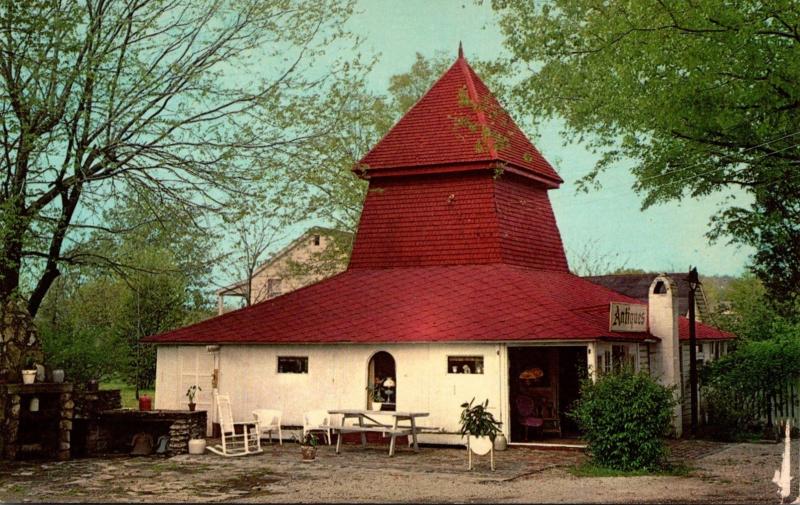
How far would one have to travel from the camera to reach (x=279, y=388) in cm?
2073

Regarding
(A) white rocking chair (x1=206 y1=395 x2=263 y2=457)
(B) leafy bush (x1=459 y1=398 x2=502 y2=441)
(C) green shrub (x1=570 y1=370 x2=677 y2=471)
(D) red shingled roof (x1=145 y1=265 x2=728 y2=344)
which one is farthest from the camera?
(D) red shingled roof (x1=145 y1=265 x2=728 y2=344)

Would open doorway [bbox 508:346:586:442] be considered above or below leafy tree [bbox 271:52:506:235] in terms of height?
below

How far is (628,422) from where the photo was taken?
49.8 feet

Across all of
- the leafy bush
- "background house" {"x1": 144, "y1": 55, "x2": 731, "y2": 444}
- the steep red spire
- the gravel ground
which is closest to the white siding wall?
"background house" {"x1": 144, "y1": 55, "x2": 731, "y2": 444}

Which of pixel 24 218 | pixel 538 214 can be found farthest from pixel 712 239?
pixel 24 218

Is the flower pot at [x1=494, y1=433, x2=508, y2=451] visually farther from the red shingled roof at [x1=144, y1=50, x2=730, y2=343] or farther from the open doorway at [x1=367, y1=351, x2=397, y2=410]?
the open doorway at [x1=367, y1=351, x2=397, y2=410]

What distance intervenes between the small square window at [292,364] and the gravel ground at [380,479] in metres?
2.54

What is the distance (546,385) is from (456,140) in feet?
21.2

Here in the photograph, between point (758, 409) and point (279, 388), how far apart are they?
10.9m

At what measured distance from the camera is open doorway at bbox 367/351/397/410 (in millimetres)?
19938

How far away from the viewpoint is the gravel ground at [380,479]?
12680 millimetres

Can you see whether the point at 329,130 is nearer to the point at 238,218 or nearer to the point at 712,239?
the point at 238,218

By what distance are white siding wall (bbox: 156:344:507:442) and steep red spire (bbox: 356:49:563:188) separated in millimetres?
5315

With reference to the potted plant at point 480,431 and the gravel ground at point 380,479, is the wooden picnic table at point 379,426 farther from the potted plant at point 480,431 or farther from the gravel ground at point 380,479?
the potted plant at point 480,431
